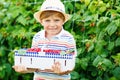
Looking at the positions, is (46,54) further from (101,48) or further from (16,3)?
(16,3)

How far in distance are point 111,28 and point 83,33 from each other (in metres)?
0.54

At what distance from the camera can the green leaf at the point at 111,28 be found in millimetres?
3672

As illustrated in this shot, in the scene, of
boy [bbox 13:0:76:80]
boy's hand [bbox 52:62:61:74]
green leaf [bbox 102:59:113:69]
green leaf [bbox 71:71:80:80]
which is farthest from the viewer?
green leaf [bbox 71:71:80:80]

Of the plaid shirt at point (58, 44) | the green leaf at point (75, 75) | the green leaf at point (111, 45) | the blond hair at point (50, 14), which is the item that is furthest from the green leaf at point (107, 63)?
the blond hair at point (50, 14)

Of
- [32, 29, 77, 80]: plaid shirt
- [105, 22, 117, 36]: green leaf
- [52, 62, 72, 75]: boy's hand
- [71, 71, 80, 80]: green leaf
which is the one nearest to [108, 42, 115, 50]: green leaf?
[105, 22, 117, 36]: green leaf

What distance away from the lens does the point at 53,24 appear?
3088 mm

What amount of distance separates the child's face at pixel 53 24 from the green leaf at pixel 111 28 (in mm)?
701

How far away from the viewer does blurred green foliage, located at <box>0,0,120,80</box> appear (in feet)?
12.3

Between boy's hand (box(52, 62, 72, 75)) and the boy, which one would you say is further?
the boy

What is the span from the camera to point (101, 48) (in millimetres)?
3801

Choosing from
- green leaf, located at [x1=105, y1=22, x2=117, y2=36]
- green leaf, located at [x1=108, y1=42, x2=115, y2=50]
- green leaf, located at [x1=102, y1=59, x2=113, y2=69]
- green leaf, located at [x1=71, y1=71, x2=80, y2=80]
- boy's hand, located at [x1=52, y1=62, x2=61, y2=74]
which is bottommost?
green leaf, located at [x1=71, y1=71, x2=80, y2=80]

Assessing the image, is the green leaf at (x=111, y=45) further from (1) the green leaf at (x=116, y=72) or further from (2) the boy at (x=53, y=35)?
(2) the boy at (x=53, y=35)

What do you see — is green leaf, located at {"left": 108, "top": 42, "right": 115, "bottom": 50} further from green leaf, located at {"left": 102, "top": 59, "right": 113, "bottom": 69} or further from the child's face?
the child's face

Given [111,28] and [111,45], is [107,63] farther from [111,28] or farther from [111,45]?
[111,28]
